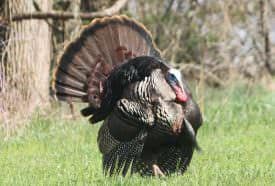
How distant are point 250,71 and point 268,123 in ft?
17.5

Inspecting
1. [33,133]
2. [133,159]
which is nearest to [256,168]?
[133,159]

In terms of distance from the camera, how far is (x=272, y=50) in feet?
49.1

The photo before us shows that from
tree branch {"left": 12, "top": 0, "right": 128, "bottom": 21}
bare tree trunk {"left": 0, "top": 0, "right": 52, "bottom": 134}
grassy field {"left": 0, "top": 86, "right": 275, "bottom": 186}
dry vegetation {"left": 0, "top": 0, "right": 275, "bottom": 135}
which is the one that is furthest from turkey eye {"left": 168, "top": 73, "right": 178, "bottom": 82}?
dry vegetation {"left": 0, "top": 0, "right": 275, "bottom": 135}

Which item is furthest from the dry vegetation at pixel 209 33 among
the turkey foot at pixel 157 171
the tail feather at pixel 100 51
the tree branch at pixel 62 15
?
the turkey foot at pixel 157 171

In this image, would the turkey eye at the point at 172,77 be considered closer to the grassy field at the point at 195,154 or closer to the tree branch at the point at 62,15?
the grassy field at the point at 195,154

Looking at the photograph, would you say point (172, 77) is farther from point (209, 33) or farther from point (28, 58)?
point (209, 33)

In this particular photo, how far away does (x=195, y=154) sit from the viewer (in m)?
7.37

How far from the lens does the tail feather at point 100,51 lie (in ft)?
21.8

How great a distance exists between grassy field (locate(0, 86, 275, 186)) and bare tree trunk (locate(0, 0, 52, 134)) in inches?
12.7

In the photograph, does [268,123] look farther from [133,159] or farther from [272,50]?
[272,50]

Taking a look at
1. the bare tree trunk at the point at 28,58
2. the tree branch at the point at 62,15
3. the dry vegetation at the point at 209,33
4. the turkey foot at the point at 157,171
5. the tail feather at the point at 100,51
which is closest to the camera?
the turkey foot at the point at 157,171

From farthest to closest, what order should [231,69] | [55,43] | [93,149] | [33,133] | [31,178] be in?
[231,69]
[55,43]
[33,133]
[93,149]
[31,178]

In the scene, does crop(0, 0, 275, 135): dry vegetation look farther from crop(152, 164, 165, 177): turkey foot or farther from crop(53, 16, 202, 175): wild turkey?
crop(152, 164, 165, 177): turkey foot

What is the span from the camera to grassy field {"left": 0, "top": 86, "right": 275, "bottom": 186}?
5.64 metres
